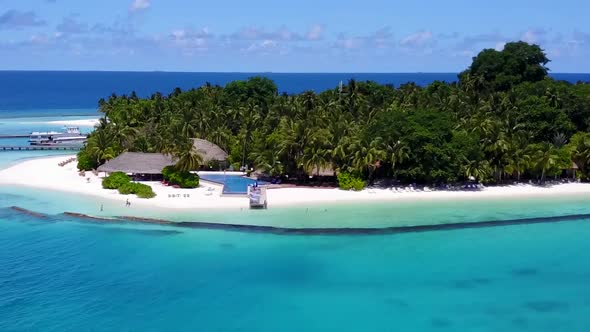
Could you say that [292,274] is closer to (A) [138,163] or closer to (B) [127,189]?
(B) [127,189]

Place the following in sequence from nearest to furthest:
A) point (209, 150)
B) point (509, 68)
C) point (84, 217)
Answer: point (84, 217)
point (209, 150)
point (509, 68)

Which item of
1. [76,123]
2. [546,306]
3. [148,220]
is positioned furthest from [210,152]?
[76,123]

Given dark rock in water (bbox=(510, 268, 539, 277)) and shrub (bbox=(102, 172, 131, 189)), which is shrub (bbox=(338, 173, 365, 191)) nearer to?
shrub (bbox=(102, 172, 131, 189))

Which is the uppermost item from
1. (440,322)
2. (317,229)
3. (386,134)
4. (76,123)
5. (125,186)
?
(76,123)

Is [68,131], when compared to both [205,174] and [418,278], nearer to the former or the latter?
[205,174]

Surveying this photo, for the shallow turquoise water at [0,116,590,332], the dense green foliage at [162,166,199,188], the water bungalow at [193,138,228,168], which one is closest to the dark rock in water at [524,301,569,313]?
the shallow turquoise water at [0,116,590,332]

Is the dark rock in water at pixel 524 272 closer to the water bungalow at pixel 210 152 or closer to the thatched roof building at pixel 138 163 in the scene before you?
the thatched roof building at pixel 138 163
